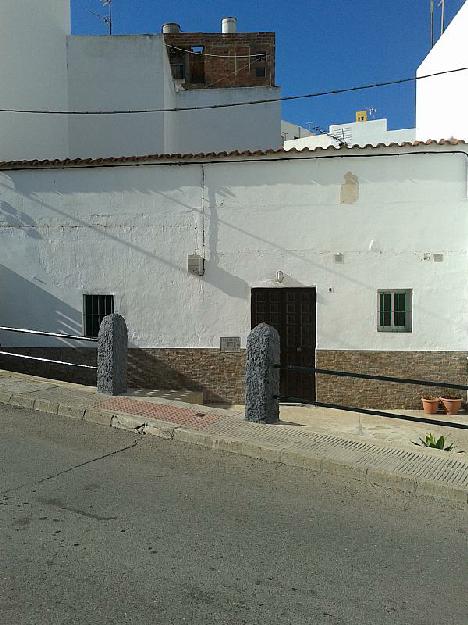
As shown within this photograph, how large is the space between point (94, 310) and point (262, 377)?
5546mm

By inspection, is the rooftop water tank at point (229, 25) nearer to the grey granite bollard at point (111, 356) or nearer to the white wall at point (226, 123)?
the white wall at point (226, 123)

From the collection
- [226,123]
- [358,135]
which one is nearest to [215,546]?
[226,123]

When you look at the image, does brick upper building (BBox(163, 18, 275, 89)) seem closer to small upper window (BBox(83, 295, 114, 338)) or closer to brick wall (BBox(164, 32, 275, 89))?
brick wall (BBox(164, 32, 275, 89))

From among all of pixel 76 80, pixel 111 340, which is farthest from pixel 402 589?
pixel 76 80

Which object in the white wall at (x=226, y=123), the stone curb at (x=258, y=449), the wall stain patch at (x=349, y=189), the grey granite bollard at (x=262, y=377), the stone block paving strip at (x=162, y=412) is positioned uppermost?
the white wall at (x=226, y=123)

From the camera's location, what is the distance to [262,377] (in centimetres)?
667

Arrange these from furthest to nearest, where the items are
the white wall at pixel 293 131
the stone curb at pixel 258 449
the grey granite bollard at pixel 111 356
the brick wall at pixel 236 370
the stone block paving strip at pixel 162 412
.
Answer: the white wall at pixel 293 131
the brick wall at pixel 236 370
the grey granite bollard at pixel 111 356
the stone block paving strip at pixel 162 412
the stone curb at pixel 258 449

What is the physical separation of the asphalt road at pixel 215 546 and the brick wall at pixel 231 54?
2093 cm

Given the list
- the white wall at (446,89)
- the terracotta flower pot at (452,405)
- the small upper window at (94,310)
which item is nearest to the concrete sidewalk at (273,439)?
the terracotta flower pot at (452,405)

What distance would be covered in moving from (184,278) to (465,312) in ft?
17.8

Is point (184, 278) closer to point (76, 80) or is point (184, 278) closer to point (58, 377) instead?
point (58, 377)

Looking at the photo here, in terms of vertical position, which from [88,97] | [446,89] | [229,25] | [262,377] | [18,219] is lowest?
[262,377]

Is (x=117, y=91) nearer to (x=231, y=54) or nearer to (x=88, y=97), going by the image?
(x=88, y=97)

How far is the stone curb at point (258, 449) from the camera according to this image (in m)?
4.80
